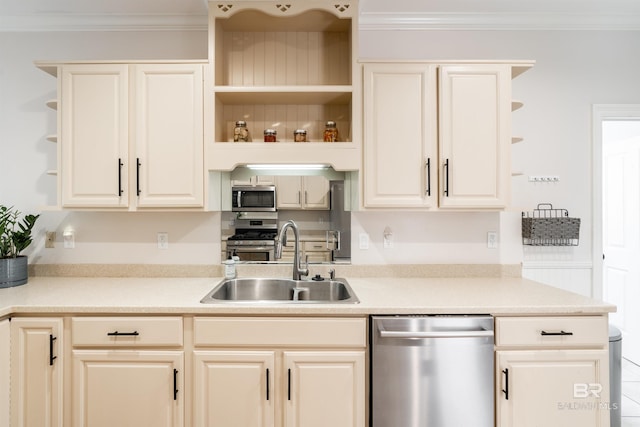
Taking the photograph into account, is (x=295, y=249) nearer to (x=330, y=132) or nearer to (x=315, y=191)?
(x=315, y=191)

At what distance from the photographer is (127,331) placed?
5.56ft

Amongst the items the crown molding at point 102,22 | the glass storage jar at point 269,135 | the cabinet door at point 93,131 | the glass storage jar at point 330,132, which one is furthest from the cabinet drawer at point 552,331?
the crown molding at point 102,22

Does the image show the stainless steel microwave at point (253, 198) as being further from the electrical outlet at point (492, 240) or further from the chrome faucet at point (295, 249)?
the electrical outlet at point (492, 240)

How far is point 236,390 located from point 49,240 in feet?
5.54

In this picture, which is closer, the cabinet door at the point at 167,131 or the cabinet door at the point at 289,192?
the cabinet door at the point at 167,131

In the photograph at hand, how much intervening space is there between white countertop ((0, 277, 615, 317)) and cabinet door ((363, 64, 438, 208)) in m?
0.52

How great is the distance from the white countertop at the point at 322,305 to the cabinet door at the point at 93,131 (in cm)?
52

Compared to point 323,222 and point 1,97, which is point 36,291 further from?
point 323,222

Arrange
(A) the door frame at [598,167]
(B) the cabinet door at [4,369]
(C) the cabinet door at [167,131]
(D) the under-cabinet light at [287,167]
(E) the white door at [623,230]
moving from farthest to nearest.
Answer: (E) the white door at [623,230]
(A) the door frame at [598,167]
(D) the under-cabinet light at [287,167]
(C) the cabinet door at [167,131]
(B) the cabinet door at [4,369]

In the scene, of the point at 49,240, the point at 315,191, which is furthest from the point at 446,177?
the point at 49,240

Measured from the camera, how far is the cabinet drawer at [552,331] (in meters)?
1.69

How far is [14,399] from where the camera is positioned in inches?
66.4

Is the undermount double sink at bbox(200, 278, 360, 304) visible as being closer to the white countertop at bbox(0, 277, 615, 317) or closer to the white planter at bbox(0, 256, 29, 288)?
the white countertop at bbox(0, 277, 615, 317)

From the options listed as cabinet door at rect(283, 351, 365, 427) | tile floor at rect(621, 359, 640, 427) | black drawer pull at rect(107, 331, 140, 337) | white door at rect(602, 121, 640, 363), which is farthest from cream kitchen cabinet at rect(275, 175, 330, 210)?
white door at rect(602, 121, 640, 363)
